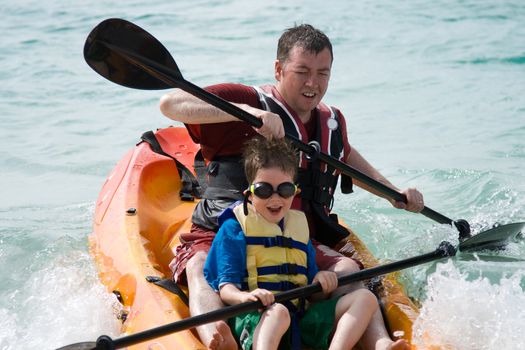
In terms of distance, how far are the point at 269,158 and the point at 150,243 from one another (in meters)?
1.12

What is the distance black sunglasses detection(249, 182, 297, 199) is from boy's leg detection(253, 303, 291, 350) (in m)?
0.41

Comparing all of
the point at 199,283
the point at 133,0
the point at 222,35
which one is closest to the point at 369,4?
the point at 222,35

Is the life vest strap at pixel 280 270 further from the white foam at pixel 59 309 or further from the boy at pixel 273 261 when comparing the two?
the white foam at pixel 59 309

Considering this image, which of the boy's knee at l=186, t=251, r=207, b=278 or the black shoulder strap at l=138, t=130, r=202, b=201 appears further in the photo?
the black shoulder strap at l=138, t=130, r=202, b=201

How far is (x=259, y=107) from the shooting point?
3.88m

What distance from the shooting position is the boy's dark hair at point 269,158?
320 cm

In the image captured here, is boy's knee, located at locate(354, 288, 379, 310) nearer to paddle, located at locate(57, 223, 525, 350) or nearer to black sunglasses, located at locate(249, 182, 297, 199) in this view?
paddle, located at locate(57, 223, 525, 350)

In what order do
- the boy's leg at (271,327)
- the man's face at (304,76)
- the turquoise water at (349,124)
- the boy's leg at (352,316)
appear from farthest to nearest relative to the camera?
the turquoise water at (349,124)
the man's face at (304,76)
the boy's leg at (352,316)
the boy's leg at (271,327)

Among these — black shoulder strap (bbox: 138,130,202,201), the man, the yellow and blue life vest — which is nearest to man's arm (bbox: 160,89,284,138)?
the man

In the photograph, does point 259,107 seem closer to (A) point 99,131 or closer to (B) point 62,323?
(B) point 62,323

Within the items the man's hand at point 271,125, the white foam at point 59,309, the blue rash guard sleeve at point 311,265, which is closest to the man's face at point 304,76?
the man's hand at point 271,125

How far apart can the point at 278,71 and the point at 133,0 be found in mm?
9088

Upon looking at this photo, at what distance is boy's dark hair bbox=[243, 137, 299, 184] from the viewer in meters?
3.20

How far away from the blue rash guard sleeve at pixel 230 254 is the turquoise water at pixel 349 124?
0.71 m
